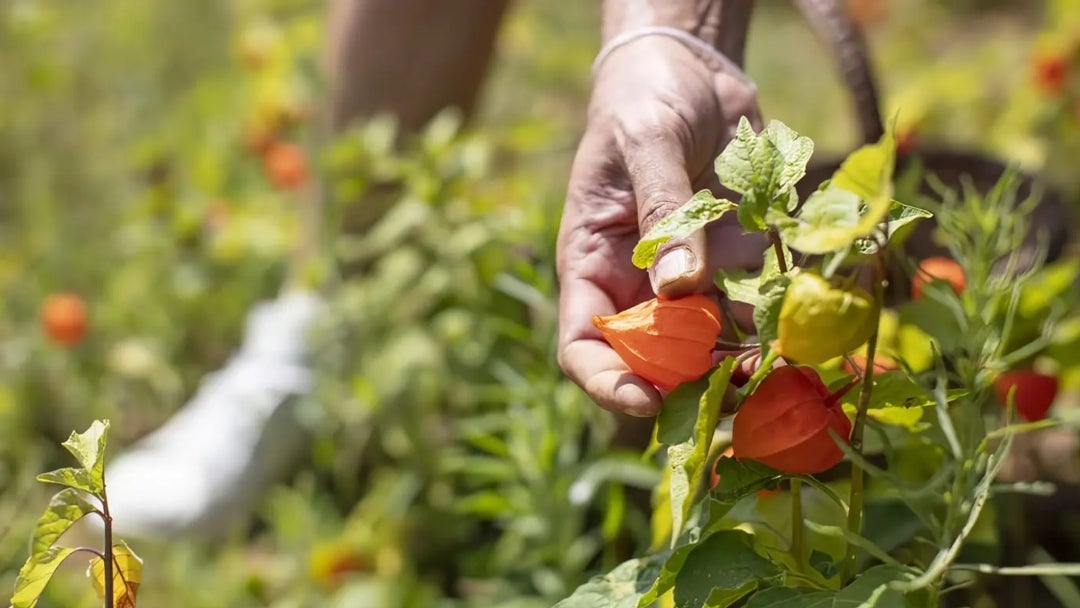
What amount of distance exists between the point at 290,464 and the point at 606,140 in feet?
3.20

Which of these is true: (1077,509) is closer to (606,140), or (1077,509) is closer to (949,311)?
(949,311)

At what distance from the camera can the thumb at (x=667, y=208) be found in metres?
0.65

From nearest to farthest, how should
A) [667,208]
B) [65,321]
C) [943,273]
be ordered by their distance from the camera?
[667,208], [943,273], [65,321]

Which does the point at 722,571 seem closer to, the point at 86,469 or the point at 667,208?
the point at 667,208

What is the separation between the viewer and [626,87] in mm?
836

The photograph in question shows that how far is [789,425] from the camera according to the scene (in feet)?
1.89

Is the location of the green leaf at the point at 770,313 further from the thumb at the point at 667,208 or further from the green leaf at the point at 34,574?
the green leaf at the point at 34,574

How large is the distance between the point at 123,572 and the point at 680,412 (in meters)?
0.36

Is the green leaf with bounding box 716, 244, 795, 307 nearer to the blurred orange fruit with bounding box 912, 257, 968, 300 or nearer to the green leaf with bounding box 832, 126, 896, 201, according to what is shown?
the green leaf with bounding box 832, 126, 896, 201

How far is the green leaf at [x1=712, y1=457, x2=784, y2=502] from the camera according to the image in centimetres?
62

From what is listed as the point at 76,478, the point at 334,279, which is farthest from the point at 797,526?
the point at 334,279

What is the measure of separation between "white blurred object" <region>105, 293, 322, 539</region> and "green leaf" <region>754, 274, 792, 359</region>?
1.08 metres

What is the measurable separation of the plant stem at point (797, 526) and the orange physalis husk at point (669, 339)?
0.11m

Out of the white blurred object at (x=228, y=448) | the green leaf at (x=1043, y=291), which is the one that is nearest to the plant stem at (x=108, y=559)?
the green leaf at (x=1043, y=291)
